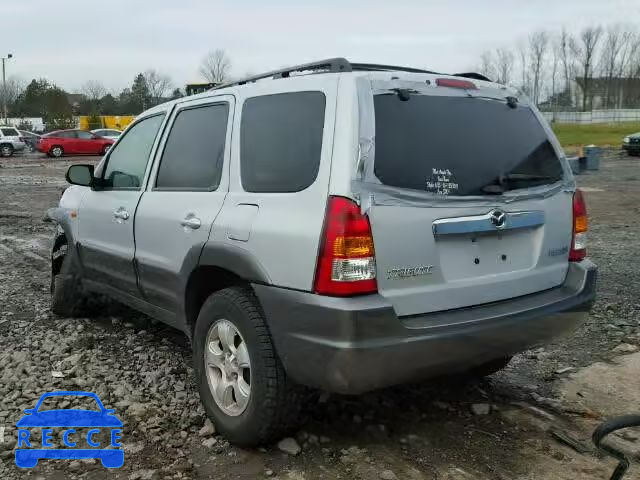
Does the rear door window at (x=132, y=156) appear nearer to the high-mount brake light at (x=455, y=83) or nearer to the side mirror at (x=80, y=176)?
the side mirror at (x=80, y=176)

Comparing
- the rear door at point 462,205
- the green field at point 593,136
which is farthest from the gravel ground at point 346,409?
the green field at point 593,136

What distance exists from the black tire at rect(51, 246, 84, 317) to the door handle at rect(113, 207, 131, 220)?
3.49ft

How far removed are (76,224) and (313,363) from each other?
3.02 m

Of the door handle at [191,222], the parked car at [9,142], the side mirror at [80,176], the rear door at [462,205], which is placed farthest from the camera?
the parked car at [9,142]

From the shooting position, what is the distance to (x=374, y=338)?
107 inches

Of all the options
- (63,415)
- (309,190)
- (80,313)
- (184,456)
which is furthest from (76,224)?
(309,190)

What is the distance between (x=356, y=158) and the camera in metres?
2.79

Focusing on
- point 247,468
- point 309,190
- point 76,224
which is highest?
point 309,190

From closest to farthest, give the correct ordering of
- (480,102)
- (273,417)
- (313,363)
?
1. (313,363)
2. (273,417)
3. (480,102)

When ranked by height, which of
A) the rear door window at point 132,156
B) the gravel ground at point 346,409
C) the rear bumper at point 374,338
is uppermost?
the rear door window at point 132,156

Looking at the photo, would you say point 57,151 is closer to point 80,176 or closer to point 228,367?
point 80,176

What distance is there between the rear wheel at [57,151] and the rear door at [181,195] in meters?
32.6

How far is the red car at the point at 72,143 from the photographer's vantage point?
3369 centimetres

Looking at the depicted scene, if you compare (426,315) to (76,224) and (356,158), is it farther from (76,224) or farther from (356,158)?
(76,224)
